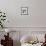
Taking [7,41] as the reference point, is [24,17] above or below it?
above

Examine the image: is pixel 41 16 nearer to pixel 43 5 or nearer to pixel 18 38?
pixel 43 5

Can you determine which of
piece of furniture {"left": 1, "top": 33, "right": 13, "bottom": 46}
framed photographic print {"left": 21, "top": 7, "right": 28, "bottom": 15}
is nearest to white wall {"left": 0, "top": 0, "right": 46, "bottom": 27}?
framed photographic print {"left": 21, "top": 7, "right": 28, "bottom": 15}

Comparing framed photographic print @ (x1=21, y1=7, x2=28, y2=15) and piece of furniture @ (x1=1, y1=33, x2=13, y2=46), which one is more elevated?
framed photographic print @ (x1=21, y1=7, x2=28, y2=15)

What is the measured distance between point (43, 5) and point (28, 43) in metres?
0.97

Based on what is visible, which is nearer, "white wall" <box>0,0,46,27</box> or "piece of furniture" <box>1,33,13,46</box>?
"piece of furniture" <box>1,33,13,46</box>

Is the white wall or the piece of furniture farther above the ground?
the white wall

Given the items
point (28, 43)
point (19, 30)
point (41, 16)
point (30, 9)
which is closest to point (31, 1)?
point (30, 9)

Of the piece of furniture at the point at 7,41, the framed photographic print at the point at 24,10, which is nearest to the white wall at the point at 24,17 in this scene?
the framed photographic print at the point at 24,10

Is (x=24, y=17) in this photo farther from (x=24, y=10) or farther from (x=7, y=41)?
(x=7, y=41)

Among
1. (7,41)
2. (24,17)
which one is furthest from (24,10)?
(7,41)

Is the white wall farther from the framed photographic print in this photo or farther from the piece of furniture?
the piece of furniture

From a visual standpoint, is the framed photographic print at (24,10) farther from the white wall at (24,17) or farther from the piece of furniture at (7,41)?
the piece of furniture at (7,41)

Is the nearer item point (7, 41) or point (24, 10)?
point (7, 41)

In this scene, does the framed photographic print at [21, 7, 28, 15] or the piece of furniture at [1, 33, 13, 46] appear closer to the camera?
the piece of furniture at [1, 33, 13, 46]
